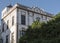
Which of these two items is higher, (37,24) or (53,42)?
(37,24)

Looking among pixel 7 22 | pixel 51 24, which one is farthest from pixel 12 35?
pixel 51 24

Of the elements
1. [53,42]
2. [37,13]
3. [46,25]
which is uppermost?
[37,13]

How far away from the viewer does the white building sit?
43219 millimetres

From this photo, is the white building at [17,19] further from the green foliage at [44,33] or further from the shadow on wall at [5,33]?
the green foliage at [44,33]

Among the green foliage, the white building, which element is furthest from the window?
the green foliage

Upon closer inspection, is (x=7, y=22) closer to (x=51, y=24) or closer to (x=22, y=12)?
(x=22, y=12)

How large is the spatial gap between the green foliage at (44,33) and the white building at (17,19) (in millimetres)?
13033

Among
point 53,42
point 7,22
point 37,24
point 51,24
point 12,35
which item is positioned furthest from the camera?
point 7,22

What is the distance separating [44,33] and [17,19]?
16.3 m

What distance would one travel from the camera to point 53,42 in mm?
24844

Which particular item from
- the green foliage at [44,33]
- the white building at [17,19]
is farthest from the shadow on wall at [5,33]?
the green foliage at [44,33]

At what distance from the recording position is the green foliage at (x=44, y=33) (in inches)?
1024

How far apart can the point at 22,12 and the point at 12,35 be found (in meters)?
4.56

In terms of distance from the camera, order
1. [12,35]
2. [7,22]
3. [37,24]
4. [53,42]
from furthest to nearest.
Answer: [7,22]
[12,35]
[37,24]
[53,42]
